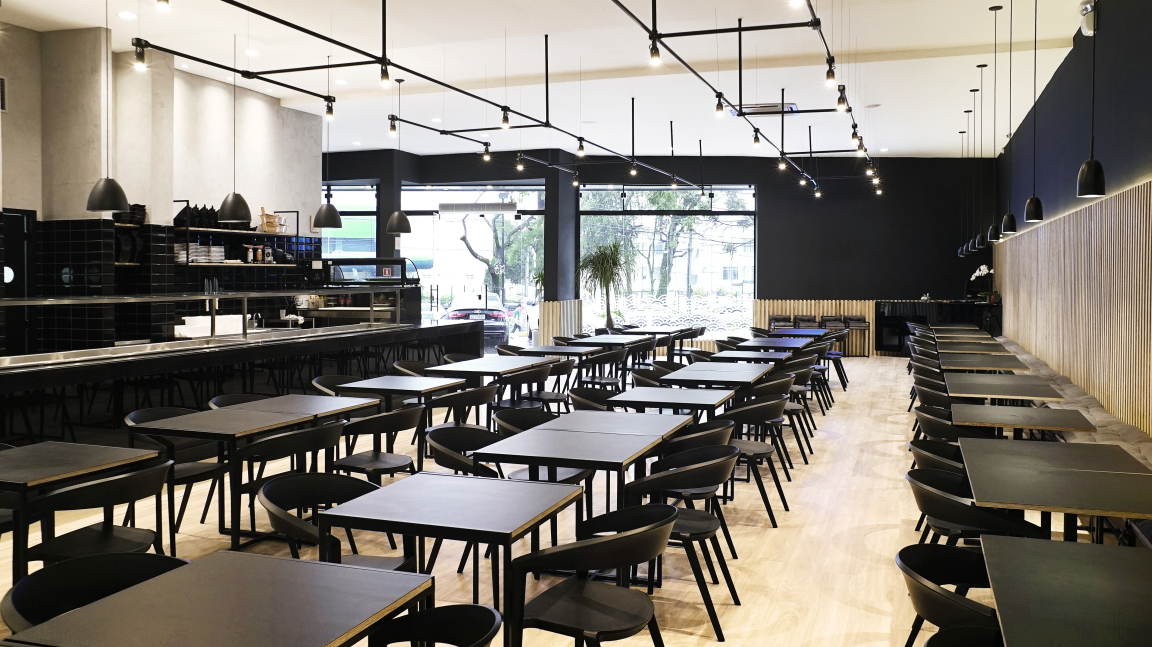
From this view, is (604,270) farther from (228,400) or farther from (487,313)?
(228,400)

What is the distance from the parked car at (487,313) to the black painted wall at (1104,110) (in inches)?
383

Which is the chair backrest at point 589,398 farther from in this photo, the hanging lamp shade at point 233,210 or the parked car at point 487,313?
the parked car at point 487,313

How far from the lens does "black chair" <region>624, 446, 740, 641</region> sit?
3883 mm

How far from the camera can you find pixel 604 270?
16734mm

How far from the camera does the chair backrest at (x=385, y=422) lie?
5188mm

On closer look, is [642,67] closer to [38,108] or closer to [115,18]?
[115,18]

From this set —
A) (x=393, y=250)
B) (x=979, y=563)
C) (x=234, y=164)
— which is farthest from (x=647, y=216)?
(x=979, y=563)

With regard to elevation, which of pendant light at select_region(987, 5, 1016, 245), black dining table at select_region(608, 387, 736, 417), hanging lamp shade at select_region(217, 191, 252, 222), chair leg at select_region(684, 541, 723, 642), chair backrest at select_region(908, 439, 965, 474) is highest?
pendant light at select_region(987, 5, 1016, 245)

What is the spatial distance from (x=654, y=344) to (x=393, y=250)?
20.6ft

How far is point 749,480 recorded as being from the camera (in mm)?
6832

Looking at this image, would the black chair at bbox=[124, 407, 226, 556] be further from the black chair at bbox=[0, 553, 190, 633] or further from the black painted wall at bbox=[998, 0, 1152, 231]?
the black painted wall at bbox=[998, 0, 1152, 231]

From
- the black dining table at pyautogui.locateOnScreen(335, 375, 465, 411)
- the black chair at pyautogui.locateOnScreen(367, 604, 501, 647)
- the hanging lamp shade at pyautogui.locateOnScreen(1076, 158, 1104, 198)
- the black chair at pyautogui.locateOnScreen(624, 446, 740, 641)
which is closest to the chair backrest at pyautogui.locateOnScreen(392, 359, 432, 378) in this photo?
the black dining table at pyautogui.locateOnScreen(335, 375, 465, 411)

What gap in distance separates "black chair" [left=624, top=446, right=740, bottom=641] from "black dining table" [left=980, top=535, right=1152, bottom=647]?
1.40 m

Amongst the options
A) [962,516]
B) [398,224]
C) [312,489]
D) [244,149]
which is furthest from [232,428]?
[244,149]
